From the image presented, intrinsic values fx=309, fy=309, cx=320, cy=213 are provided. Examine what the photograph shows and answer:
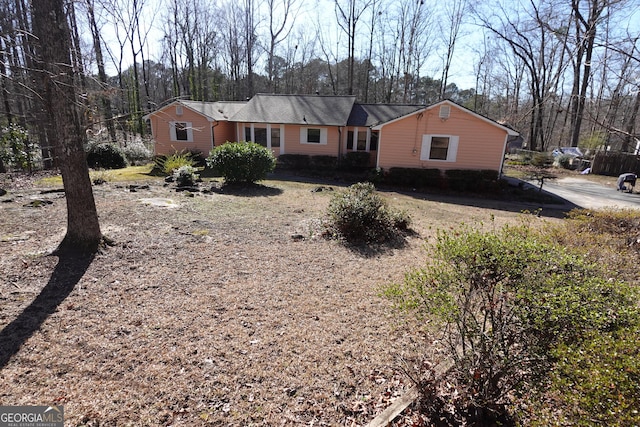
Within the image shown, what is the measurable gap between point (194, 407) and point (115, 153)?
17405 millimetres

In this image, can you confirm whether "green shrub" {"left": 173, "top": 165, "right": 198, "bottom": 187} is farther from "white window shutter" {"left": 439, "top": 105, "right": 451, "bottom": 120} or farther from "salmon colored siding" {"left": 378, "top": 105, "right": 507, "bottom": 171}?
"white window shutter" {"left": 439, "top": 105, "right": 451, "bottom": 120}

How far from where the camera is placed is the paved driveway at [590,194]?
12.5 m

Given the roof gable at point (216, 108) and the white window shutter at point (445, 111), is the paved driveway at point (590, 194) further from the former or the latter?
the roof gable at point (216, 108)

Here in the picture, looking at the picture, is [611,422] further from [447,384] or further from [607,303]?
[447,384]

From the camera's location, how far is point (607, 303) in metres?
2.07

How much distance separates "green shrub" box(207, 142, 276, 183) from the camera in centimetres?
1162

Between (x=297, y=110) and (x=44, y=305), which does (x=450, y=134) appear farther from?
(x=44, y=305)

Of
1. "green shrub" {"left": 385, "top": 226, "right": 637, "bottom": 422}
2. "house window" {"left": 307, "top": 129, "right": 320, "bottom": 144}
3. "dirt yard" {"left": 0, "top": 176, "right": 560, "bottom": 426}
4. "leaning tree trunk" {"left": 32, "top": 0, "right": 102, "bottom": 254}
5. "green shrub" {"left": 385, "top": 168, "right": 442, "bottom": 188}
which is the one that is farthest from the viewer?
"house window" {"left": 307, "top": 129, "right": 320, "bottom": 144}

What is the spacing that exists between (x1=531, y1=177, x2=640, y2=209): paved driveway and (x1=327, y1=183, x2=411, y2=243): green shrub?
944cm

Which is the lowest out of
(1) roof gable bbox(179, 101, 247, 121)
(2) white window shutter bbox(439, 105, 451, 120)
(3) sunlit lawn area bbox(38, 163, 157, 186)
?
(3) sunlit lawn area bbox(38, 163, 157, 186)

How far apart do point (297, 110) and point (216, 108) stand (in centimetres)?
576

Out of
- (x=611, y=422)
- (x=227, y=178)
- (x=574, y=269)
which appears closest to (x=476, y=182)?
(x=227, y=178)

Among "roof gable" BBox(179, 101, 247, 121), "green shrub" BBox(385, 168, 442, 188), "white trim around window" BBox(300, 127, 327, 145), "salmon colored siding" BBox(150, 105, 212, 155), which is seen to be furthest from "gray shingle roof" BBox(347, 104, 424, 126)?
"salmon colored siding" BBox(150, 105, 212, 155)

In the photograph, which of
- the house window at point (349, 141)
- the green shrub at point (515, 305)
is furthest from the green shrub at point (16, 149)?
the green shrub at point (515, 305)
